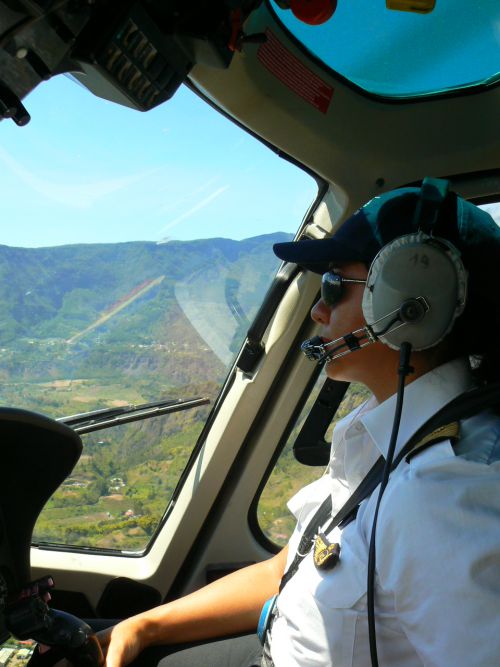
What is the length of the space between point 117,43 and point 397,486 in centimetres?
106

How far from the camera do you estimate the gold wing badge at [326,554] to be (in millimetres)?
1346

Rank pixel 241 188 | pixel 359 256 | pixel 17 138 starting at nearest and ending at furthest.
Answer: pixel 359 256, pixel 17 138, pixel 241 188

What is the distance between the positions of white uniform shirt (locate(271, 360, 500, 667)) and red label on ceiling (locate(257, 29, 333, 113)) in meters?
1.05

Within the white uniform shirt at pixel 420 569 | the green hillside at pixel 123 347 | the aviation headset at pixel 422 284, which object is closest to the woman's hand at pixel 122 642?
the white uniform shirt at pixel 420 569

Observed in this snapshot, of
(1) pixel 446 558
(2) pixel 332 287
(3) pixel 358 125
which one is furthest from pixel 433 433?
(3) pixel 358 125

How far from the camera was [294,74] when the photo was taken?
1974mm

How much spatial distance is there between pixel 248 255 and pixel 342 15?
90 cm

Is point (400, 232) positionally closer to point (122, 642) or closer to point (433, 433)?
point (433, 433)

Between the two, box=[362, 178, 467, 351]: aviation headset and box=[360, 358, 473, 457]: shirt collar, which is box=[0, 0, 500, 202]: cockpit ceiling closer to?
box=[362, 178, 467, 351]: aviation headset

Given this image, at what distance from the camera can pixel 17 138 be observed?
180 centimetres

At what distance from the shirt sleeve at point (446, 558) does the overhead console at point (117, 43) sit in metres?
1.03

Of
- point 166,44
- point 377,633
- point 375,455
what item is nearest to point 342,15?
point 166,44

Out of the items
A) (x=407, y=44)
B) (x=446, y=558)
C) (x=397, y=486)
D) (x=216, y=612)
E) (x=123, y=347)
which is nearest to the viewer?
(x=446, y=558)

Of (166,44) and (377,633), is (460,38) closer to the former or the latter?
(166,44)
